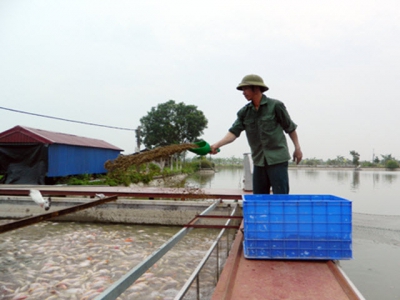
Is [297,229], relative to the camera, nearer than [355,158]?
Yes

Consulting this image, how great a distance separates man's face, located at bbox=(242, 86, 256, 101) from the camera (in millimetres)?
3221

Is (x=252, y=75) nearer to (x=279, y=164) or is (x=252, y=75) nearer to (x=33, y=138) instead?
(x=279, y=164)

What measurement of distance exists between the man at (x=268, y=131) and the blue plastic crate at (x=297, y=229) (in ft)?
2.71

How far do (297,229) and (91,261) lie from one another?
3702 mm

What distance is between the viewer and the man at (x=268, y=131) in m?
3.24

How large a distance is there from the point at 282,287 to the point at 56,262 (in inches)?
162

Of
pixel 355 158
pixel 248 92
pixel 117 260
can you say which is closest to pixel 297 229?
pixel 248 92

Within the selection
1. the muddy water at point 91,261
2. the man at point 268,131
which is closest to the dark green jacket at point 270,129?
the man at point 268,131

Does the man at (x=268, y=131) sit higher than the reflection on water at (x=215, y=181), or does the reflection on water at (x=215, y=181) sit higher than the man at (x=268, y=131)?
the man at (x=268, y=131)

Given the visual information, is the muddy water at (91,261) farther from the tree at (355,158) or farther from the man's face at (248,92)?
the tree at (355,158)

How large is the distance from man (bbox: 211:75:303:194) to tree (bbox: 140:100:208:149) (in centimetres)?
3099

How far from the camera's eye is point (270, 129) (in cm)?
330

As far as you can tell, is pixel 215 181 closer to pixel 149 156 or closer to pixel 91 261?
pixel 149 156

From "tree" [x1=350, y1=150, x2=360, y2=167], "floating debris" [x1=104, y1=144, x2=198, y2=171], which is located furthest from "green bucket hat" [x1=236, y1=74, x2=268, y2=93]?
"tree" [x1=350, y1=150, x2=360, y2=167]
